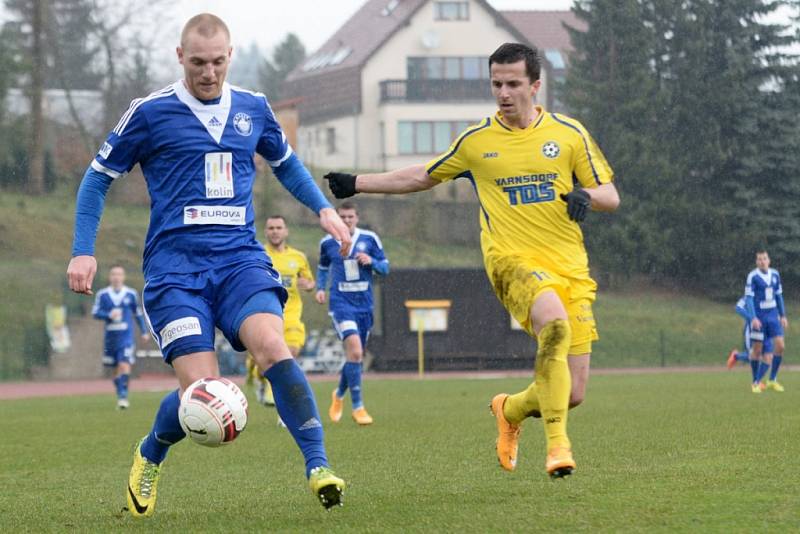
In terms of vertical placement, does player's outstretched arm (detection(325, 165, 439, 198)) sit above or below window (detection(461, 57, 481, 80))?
below

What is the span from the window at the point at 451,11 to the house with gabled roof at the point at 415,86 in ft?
0.14

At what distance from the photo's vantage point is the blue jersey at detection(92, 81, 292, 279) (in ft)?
20.8

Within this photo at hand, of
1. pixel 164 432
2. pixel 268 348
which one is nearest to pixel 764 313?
pixel 164 432

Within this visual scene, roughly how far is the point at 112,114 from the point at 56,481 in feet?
141

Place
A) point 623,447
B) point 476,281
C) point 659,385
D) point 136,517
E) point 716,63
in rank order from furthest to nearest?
point 716,63
point 476,281
point 659,385
point 623,447
point 136,517

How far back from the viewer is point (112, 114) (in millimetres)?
50219

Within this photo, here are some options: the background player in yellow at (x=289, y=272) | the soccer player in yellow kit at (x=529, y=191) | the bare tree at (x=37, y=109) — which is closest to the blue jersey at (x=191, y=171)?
the soccer player in yellow kit at (x=529, y=191)

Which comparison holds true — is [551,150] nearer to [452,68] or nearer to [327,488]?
[327,488]

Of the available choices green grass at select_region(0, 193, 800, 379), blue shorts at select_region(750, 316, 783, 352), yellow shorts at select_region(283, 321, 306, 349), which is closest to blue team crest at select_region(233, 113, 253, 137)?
yellow shorts at select_region(283, 321, 306, 349)

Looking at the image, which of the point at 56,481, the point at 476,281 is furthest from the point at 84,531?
the point at 476,281

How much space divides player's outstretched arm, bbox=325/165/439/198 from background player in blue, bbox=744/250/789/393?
12551 millimetres

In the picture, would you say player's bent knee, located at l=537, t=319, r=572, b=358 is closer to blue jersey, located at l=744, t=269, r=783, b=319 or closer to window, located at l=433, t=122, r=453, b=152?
blue jersey, located at l=744, t=269, r=783, b=319

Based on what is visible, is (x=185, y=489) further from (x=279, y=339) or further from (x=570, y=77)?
(x=570, y=77)

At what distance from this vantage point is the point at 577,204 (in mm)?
6891
